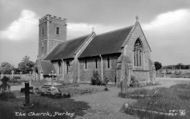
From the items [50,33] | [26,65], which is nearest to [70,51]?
[50,33]

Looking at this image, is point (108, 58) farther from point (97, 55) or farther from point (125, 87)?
point (125, 87)

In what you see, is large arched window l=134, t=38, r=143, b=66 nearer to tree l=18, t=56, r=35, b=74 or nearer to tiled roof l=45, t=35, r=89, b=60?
tiled roof l=45, t=35, r=89, b=60

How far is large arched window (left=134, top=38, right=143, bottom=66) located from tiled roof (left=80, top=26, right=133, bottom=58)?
2.91 metres

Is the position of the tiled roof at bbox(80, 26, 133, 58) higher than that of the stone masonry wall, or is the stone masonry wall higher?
the tiled roof at bbox(80, 26, 133, 58)

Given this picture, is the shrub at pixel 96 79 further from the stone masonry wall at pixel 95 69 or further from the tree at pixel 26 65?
the tree at pixel 26 65

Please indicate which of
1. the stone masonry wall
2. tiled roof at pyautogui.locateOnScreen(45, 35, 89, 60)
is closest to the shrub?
the stone masonry wall

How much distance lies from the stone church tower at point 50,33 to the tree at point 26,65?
95.0 ft

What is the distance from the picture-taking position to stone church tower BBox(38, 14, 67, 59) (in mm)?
47125

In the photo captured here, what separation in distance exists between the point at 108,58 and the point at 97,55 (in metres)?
2.12

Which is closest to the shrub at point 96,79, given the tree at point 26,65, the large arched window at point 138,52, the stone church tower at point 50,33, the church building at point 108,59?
the church building at point 108,59

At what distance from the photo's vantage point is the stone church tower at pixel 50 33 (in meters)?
47.1

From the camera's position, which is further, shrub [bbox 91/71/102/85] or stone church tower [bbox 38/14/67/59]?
stone church tower [bbox 38/14/67/59]

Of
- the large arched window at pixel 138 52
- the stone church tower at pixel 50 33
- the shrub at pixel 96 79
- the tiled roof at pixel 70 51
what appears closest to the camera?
the shrub at pixel 96 79

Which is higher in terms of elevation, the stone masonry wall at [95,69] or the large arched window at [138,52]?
the large arched window at [138,52]
